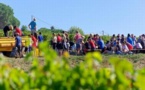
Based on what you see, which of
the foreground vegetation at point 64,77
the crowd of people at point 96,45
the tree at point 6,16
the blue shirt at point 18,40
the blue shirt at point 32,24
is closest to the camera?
the foreground vegetation at point 64,77

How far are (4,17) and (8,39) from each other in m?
129

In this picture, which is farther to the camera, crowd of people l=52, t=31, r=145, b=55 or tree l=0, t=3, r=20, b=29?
tree l=0, t=3, r=20, b=29

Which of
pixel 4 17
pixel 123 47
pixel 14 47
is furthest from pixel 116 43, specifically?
pixel 4 17

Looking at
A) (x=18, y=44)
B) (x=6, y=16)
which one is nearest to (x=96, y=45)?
(x=18, y=44)

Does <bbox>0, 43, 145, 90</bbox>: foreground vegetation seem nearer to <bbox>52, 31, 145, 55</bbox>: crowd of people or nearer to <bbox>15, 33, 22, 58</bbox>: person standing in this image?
<bbox>15, 33, 22, 58</bbox>: person standing

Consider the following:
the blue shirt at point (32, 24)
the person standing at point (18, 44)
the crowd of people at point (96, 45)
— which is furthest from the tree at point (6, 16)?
the person standing at point (18, 44)

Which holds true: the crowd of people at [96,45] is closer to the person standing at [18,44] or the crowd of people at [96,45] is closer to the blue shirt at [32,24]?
the blue shirt at [32,24]

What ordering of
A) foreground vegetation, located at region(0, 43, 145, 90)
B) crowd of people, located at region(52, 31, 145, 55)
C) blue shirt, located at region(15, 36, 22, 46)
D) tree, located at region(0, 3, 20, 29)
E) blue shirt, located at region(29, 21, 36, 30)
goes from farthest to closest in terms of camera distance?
tree, located at region(0, 3, 20, 29), crowd of people, located at region(52, 31, 145, 55), blue shirt, located at region(29, 21, 36, 30), blue shirt, located at region(15, 36, 22, 46), foreground vegetation, located at region(0, 43, 145, 90)

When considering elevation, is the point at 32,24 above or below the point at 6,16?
below

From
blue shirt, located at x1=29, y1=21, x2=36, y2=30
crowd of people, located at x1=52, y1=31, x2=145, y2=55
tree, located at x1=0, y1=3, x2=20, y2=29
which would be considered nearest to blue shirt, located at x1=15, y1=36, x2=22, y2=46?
blue shirt, located at x1=29, y1=21, x2=36, y2=30

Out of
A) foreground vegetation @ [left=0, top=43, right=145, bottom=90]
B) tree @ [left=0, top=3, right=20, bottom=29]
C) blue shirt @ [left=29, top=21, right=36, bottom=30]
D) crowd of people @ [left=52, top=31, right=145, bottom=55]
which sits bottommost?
foreground vegetation @ [left=0, top=43, right=145, bottom=90]

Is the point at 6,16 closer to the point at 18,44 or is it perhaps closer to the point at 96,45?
the point at 96,45

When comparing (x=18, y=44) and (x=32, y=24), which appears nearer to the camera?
(x=18, y=44)

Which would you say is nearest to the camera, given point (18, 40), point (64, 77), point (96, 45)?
point (64, 77)
